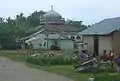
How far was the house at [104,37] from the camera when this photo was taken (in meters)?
34.7

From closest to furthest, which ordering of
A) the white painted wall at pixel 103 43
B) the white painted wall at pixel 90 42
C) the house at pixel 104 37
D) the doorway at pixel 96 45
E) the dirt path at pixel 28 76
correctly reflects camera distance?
the dirt path at pixel 28 76 → the house at pixel 104 37 → the white painted wall at pixel 103 43 → the doorway at pixel 96 45 → the white painted wall at pixel 90 42

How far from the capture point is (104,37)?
36.1 metres

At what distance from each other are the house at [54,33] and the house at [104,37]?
19159 mm

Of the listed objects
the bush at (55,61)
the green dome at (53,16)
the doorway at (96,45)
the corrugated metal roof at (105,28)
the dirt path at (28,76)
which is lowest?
the dirt path at (28,76)

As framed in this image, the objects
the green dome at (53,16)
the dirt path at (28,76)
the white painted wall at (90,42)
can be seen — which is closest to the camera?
the dirt path at (28,76)

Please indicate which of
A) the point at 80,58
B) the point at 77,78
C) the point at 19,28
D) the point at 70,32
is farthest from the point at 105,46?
the point at 19,28

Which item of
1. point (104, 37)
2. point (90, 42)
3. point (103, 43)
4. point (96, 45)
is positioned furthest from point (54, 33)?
point (104, 37)

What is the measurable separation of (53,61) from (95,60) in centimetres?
838

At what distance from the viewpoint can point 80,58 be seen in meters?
27.5

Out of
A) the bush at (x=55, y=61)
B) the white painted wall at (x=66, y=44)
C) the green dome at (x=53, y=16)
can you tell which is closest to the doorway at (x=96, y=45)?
the bush at (x=55, y=61)

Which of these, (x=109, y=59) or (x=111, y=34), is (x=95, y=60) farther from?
(x=111, y=34)

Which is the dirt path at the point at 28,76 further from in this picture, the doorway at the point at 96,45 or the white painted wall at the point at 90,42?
the white painted wall at the point at 90,42

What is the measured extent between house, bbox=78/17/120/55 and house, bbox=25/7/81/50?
19159mm

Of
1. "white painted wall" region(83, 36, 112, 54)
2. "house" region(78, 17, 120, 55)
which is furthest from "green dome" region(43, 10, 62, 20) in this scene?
"white painted wall" region(83, 36, 112, 54)
